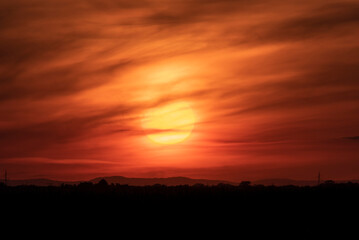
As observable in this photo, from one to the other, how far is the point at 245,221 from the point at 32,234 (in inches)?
644

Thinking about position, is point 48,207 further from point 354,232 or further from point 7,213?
point 354,232

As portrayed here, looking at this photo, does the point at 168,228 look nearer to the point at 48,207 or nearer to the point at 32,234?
the point at 32,234

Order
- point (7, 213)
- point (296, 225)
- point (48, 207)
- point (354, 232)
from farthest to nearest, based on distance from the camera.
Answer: point (48, 207)
point (7, 213)
point (296, 225)
point (354, 232)

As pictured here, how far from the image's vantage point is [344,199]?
196 ft

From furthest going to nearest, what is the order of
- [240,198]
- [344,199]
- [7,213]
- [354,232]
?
[240,198], [344,199], [7,213], [354,232]

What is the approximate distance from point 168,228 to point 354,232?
13078mm

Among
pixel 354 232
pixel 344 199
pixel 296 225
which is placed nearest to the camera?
pixel 354 232

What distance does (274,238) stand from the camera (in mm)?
36000

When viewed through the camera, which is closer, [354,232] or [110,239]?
[110,239]

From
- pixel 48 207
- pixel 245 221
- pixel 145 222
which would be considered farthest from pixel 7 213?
pixel 245 221

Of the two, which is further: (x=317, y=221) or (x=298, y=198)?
(x=298, y=198)

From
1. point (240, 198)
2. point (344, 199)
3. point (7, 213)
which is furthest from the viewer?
point (240, 198)

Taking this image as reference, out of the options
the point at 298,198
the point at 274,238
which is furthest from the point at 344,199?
the point at 274,238

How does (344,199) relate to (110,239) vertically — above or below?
above
